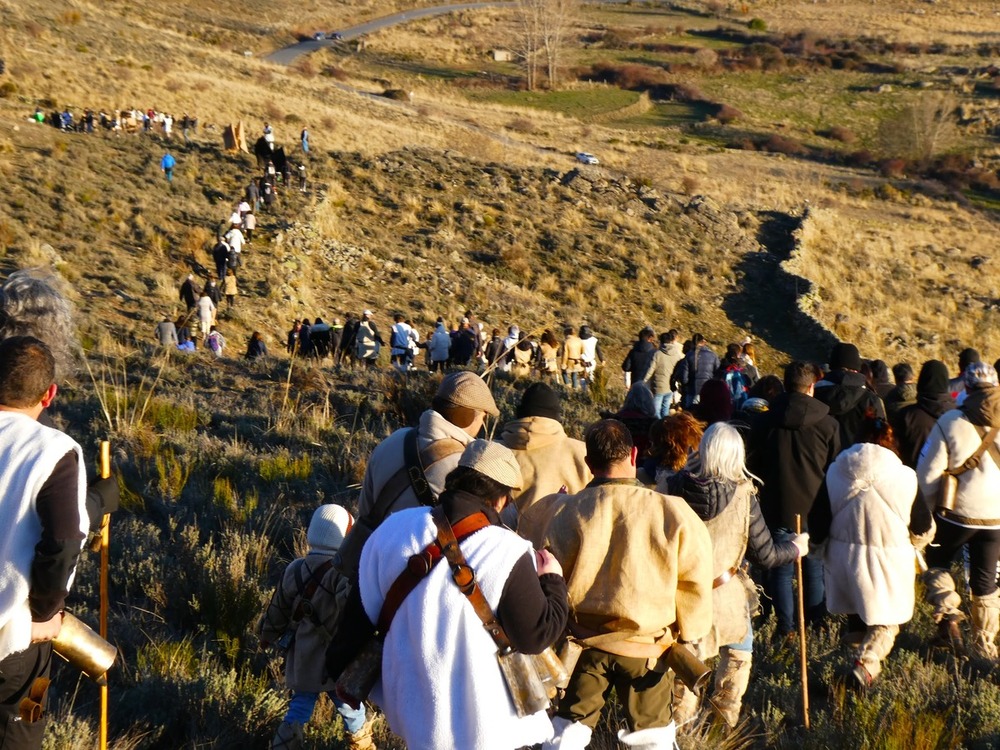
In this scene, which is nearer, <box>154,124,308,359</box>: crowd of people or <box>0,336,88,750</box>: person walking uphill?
<box>0,336,88,750</box>: person walking uphill

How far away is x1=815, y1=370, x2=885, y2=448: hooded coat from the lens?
682cm

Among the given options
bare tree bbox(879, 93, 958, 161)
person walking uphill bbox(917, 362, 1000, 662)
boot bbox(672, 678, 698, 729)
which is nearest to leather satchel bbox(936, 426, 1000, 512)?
person walking uphill bbox(917, 362, 1000, 662)

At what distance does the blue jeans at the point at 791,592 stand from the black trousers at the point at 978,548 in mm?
731

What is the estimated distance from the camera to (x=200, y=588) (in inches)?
221

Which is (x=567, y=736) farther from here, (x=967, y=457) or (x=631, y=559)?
(x=967, y=457)

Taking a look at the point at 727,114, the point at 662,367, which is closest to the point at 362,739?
the point at 662,367

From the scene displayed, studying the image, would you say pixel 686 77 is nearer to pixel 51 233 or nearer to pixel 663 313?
pixel 663 313

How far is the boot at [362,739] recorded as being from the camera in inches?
160

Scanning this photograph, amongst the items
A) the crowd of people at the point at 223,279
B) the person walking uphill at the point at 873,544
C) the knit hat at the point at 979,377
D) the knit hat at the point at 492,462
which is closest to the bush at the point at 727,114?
the crowd of people at the point at 223,279

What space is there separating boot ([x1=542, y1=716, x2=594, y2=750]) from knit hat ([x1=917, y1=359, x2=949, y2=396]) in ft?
12.1

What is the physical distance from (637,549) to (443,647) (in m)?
0.97

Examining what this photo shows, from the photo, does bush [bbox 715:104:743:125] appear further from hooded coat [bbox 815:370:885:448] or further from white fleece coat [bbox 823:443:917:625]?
white fleece coat [bbox 823:443:917:625]

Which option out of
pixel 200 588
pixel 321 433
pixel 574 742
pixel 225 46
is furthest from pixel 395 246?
pixel 225 46

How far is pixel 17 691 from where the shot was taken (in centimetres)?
320
